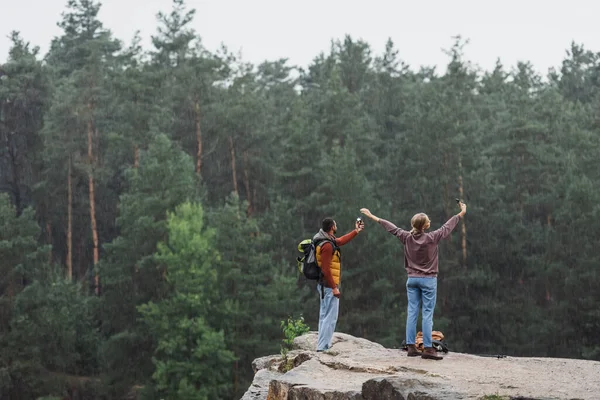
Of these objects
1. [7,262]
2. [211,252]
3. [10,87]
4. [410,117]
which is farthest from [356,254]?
[10,87]

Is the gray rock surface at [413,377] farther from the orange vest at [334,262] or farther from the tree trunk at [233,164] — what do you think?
the tree trunk at [233,164]

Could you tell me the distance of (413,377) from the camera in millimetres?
8648

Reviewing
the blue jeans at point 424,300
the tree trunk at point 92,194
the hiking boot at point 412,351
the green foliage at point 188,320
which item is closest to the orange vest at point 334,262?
the blue jeans at point 424,300

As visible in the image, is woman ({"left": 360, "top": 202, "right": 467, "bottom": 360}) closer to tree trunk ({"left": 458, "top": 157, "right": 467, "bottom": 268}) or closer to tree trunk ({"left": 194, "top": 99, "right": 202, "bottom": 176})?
tree trunk ({"left": 458, "top": 157, "right": 467, "bottom": 268})

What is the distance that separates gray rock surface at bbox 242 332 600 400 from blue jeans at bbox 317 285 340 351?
16cm

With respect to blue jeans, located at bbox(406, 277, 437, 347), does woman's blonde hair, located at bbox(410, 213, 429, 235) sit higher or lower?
higher

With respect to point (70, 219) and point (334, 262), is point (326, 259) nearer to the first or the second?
point (334, 262)

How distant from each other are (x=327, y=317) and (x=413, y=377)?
117 inches

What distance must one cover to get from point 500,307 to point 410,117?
999 centimetres

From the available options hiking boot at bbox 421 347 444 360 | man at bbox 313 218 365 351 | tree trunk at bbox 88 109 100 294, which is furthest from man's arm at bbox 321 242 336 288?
tree trunk at bbox 88 109 100 294

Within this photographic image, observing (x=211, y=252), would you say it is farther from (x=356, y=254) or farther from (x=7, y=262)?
(x=7, y=262)

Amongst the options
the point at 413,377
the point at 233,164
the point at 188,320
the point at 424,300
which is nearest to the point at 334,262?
the point at 424,300

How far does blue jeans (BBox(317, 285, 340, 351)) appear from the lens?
37.3 feet

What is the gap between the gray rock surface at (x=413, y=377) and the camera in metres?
8.38
